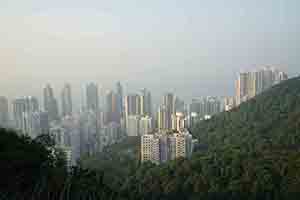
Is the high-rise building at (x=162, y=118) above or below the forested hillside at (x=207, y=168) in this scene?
below

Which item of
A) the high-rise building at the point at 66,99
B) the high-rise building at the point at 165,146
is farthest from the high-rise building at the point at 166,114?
the high-rise building at the point at 66,99

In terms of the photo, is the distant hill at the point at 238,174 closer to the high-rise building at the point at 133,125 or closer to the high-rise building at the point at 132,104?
the high-rise building at the point at 133,125

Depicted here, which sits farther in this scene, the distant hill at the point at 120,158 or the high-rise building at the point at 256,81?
the high-rise building at the point at 256,81

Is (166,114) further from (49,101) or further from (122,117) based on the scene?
(49,101)

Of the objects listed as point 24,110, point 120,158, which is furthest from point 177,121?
point 24,110

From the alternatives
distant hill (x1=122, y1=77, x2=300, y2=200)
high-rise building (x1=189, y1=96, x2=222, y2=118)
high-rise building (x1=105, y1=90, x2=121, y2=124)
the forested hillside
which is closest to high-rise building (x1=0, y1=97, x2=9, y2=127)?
the forested hillside

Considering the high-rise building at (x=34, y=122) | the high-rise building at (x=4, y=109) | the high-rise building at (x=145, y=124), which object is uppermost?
the high-rise building at (x=4, y=109)

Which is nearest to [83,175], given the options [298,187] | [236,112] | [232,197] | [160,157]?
[232,197]
